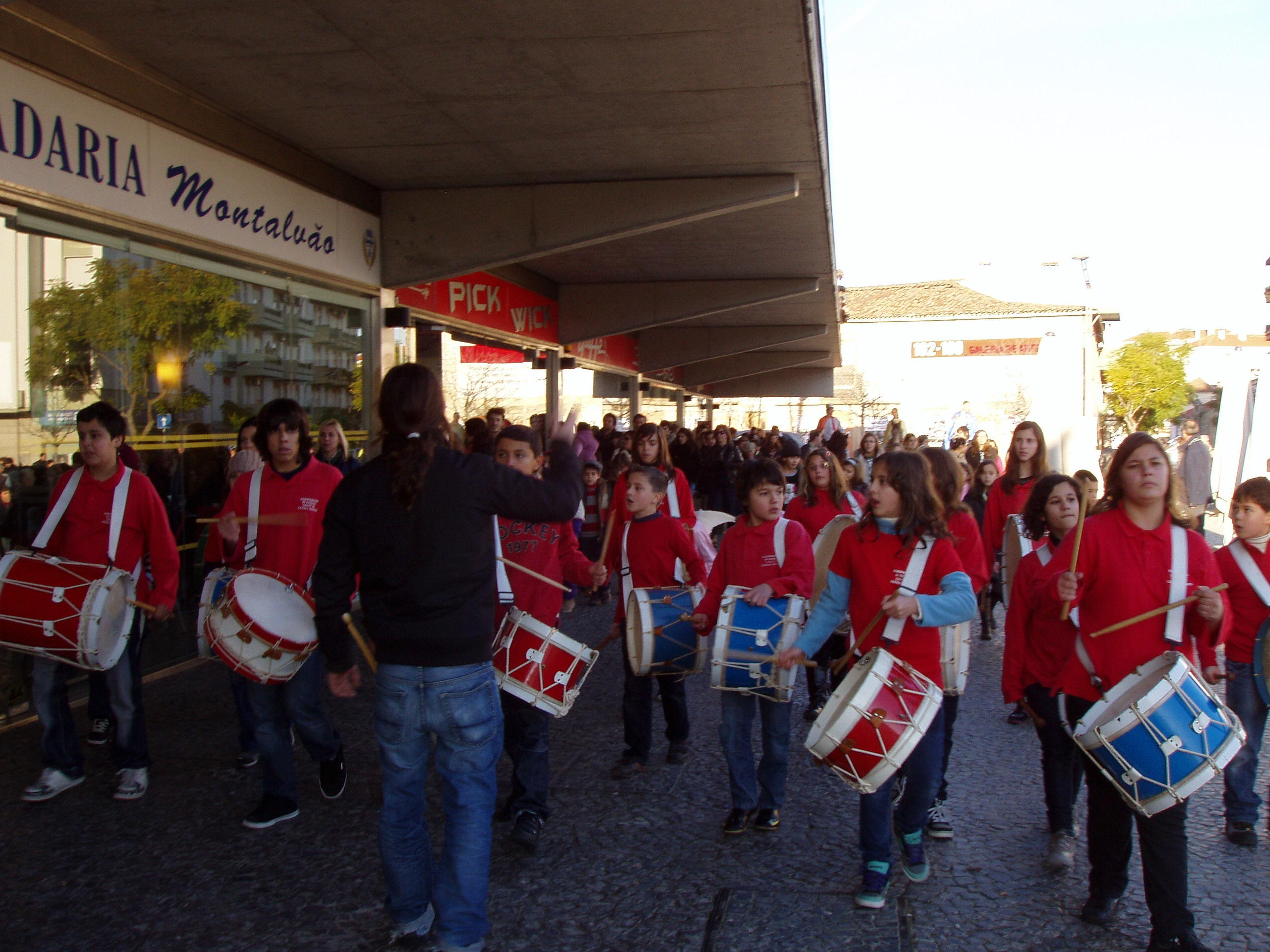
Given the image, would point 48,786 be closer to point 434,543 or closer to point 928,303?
point 434,543

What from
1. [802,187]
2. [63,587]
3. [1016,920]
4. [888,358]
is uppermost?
[888,358]

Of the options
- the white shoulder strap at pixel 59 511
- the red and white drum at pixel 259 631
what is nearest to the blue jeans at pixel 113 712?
the white shoulder strap at pixel 59 511

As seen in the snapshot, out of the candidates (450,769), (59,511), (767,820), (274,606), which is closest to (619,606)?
(767,820)

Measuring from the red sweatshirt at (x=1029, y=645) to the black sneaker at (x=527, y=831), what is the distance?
6.68 ft

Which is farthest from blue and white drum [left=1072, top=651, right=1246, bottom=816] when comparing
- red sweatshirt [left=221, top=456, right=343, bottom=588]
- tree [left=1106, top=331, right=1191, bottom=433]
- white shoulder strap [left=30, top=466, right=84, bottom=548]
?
tree [left=1106, top=331, right=1191, bottom=433]

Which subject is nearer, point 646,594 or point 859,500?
point 646,594

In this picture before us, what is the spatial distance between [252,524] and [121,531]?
30.5 inches

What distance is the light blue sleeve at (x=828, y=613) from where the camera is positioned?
12.9 ft

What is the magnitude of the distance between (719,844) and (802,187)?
7735mm

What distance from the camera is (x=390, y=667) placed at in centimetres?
315

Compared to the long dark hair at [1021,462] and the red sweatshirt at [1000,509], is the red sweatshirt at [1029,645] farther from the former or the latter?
the long dark hair at [1021,462]

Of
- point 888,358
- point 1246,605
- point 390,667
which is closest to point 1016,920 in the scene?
point 1246,605

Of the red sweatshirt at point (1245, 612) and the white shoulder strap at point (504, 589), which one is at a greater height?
the white shoulder strap at point (504, 589)

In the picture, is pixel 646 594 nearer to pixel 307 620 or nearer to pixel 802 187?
pixel 307 620
